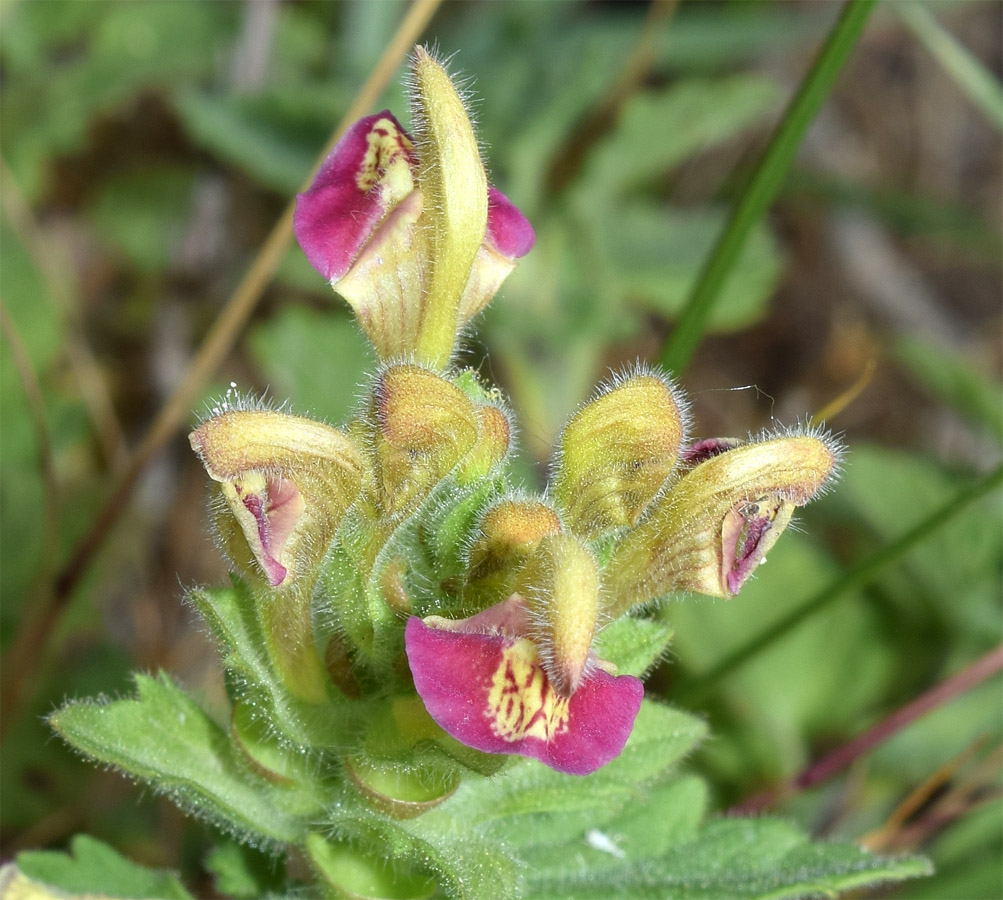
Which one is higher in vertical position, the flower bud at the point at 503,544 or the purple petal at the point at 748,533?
the purple petal at the point at 748,533

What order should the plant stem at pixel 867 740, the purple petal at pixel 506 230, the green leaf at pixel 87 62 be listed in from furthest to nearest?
the green leaf at pixel 87 62 < the plant stem at pixel 867 740 < the purple petal at pixel 506 230

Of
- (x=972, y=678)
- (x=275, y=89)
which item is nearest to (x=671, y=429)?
(x=972, y=678)

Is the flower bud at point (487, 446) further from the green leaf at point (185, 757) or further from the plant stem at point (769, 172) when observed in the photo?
the plant stem at point (769, 172)

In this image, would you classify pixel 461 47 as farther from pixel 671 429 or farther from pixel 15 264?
pixel 671 429

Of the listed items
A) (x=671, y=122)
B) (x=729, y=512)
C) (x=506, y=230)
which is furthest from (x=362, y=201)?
(x=671, y=122)

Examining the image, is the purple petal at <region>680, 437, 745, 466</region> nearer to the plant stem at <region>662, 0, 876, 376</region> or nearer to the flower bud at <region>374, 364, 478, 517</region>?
the flower bud at <region>374, 364, 478, 517</region>

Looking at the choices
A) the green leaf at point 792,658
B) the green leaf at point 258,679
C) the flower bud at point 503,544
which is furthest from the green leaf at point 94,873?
the green leaf at point 792,658
